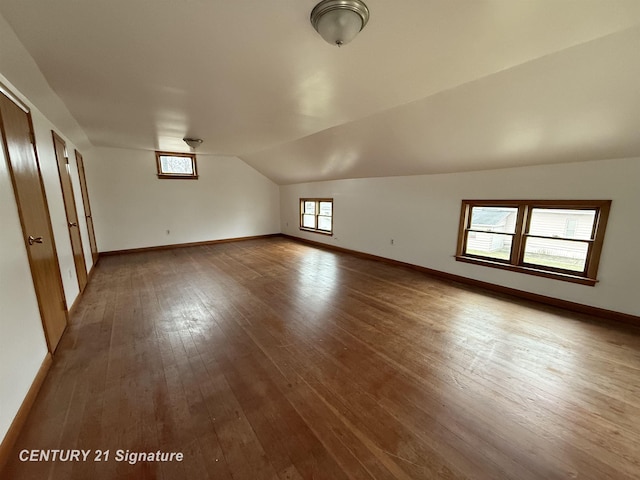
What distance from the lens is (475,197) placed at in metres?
3.84

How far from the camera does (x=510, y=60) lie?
→ 1881 millimetres

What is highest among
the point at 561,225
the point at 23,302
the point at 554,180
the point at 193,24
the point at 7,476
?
the point at 193,24

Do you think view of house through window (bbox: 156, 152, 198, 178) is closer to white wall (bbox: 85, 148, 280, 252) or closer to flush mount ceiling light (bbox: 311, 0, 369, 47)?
white wall (bbox: 85, 148, 280, 252)

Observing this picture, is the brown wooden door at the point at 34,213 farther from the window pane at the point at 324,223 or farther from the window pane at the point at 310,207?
the window pane at the point at 310,207

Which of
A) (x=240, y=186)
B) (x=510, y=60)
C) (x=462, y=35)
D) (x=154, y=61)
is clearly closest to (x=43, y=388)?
(x=154, y=61)

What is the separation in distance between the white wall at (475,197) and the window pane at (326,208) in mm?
277

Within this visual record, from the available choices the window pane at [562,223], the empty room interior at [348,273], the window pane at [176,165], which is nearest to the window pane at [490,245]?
the empty room interior at [348,273]

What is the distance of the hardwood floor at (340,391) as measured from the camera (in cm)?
135

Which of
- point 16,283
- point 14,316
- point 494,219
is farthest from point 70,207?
point 494,219

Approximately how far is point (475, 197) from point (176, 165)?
6.50 meters

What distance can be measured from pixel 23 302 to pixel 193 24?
2209 mm

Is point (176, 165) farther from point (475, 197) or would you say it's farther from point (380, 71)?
point (475, 197)

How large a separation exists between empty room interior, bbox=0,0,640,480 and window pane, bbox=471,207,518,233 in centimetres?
3

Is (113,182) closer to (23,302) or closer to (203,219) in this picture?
(203,219)
